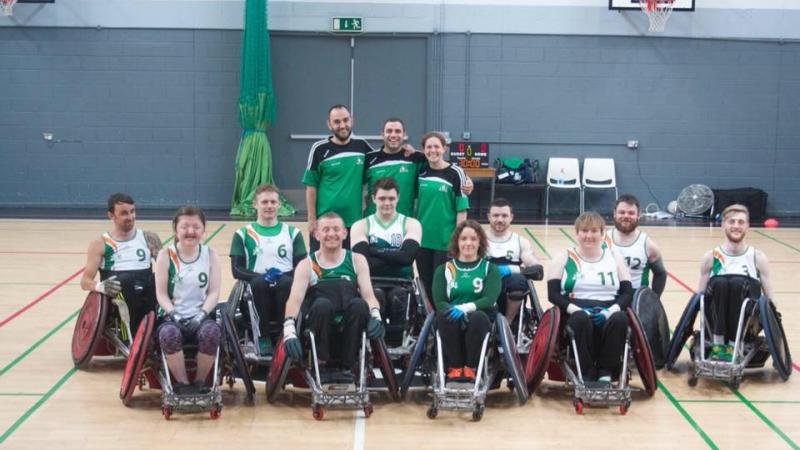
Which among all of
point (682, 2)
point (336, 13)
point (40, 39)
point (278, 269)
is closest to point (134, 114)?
point (40, 39)

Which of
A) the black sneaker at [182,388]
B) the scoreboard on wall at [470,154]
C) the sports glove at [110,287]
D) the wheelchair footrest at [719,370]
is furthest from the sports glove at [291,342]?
the scoreboard on wall at [470,154]

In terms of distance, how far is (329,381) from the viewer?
5.62 m

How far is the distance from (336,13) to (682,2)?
4.48m

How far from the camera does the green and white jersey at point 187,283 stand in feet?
19.3

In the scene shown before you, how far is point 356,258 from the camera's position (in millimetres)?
6004

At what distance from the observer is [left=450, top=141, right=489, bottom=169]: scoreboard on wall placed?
13.5 metres

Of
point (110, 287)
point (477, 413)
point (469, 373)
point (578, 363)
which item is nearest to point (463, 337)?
point (469, 373)

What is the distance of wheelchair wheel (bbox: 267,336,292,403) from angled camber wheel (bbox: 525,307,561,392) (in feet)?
4.48

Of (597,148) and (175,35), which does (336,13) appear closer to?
(175,35)

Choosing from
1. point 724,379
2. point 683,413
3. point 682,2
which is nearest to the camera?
point 683,413

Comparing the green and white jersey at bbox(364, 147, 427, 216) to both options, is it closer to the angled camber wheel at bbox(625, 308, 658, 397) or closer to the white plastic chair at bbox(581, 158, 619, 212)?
the angled camber wheel at bbox(625, 308, 658, 397)

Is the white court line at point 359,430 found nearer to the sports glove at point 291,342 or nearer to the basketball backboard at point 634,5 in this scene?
the sports glove at point 291,342

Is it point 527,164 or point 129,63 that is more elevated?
point 129,63

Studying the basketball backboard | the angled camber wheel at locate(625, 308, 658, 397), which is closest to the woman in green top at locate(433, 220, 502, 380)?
the angled camber wheel at locate(625, 308, 658, 397)
